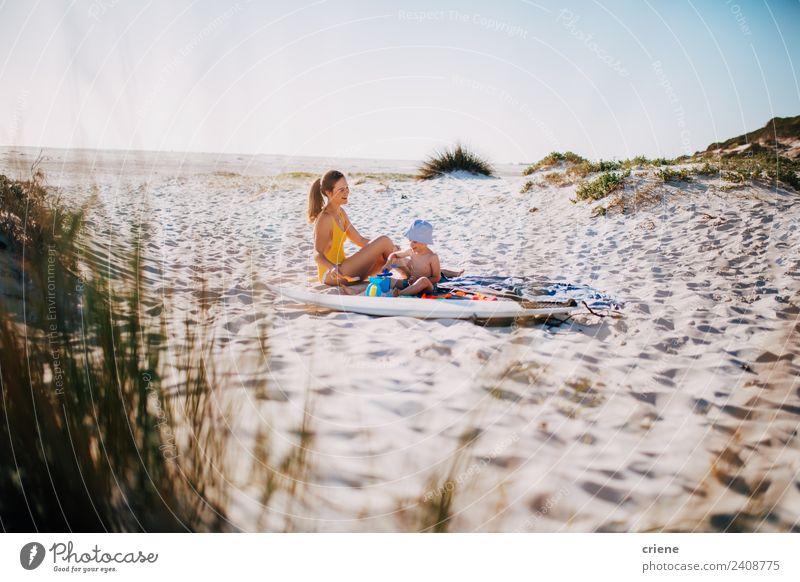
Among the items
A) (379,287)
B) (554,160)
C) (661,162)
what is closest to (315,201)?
(379,287)

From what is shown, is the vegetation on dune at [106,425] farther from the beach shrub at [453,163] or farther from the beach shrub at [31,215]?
the beach shrub at [453,163]

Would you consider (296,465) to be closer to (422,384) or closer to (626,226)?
(422,384)

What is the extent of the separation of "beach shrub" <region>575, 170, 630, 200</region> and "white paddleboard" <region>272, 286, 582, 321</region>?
12.3ft

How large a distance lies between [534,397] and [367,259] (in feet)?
7.19

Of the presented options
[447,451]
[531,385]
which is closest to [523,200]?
[531,385]

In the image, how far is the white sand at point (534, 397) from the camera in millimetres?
1798

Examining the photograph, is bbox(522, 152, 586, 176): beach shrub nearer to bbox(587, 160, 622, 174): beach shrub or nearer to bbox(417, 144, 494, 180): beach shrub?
bbox(417, 144, 494, 180): beach shrub

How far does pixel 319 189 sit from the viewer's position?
14.2 feet

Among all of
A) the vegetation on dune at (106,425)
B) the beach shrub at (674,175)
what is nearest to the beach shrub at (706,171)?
the beach shrub at (674,175)

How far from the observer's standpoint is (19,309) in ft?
6.30

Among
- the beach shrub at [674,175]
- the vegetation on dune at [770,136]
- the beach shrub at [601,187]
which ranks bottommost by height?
the beach shrub at [601,187]

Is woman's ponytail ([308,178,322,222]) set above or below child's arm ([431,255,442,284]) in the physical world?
above

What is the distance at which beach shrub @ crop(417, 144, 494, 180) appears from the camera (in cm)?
966

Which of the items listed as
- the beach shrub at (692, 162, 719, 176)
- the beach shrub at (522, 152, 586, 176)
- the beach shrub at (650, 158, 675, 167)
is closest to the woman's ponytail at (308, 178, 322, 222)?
the beach shrub at (692, 162, 719, 176)
